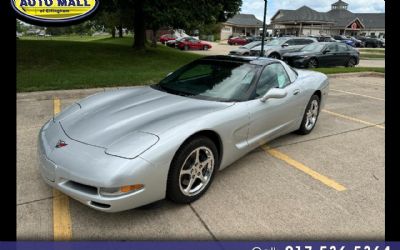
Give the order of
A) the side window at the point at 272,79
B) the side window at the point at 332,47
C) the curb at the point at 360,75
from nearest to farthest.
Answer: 1. the side window at the point at 272,79
2. the curb at the point at 360,75
3. the side window at the point at 332,47

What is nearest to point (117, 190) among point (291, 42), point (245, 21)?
point (291, 42)

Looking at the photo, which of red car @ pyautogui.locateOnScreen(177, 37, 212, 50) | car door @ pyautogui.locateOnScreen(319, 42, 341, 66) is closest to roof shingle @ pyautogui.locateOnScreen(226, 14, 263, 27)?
red car @ pyautogui.locateOnScreen(177, 37, 212, 50)

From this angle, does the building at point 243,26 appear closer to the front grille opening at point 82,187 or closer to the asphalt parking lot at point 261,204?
the asphalt parking lot at point 261,204

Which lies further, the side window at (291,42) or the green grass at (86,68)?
the side window at (291,42)

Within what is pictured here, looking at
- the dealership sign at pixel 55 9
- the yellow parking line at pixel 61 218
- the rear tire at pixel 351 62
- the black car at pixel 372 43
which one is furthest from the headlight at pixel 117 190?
the black car at pixel 372 43

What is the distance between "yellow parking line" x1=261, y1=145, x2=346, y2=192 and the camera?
3.57m

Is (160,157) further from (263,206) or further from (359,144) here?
(359,144)

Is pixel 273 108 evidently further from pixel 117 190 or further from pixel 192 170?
pixel 117 190

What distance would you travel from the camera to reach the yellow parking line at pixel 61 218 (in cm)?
262

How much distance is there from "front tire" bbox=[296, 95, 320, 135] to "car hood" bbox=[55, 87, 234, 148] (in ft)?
6.31

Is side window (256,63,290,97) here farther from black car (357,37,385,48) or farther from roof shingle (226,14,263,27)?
roof shingle (226,14,263,27)

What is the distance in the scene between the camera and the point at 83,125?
10.1 feet

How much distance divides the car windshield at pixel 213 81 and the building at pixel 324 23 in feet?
201
